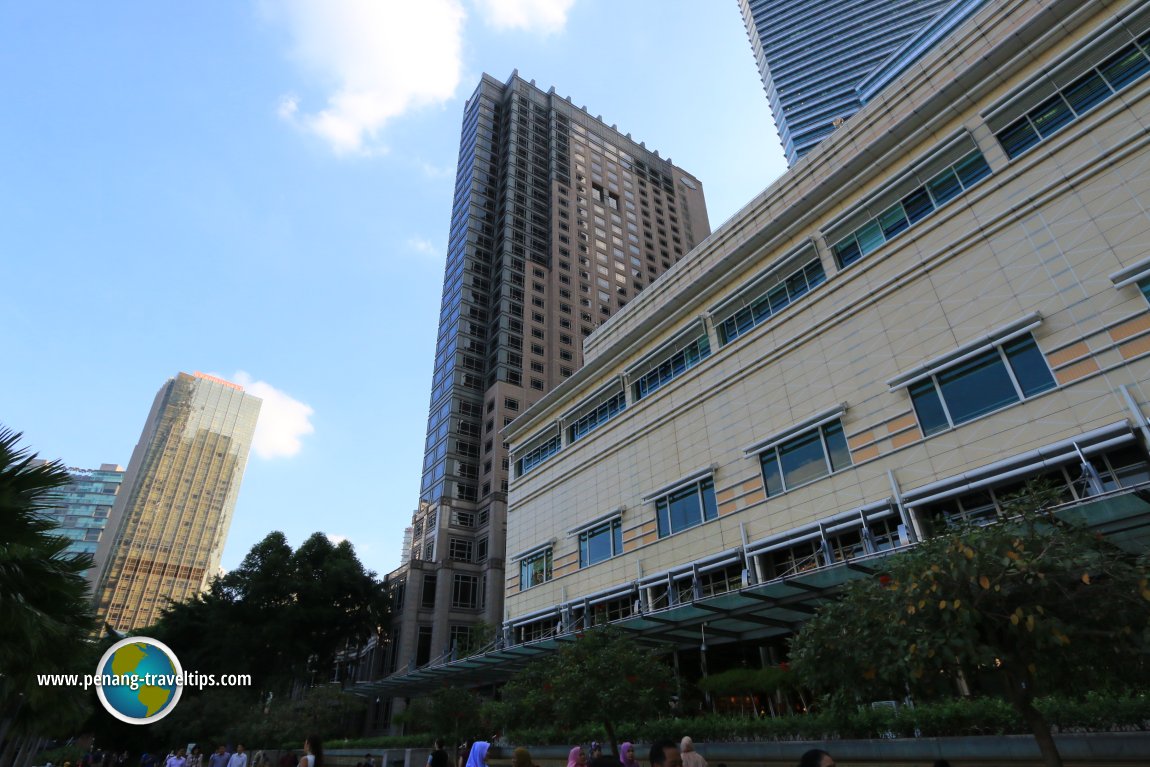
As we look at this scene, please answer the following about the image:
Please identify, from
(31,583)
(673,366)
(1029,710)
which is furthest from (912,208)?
(31,583)

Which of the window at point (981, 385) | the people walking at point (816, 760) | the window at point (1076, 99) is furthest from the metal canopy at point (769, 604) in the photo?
the window at point (1076, 99)

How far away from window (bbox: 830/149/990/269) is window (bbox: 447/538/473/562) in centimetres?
4700

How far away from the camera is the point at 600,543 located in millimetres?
33875

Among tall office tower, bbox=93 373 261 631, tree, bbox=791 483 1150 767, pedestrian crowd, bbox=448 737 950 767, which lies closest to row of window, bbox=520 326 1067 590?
tree, bbox=791 483 1150 767

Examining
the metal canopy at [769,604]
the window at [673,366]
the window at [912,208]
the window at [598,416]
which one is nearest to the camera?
the metal canopy at [769,604]

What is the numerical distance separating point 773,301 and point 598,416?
13588mm

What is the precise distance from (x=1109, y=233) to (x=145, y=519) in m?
147

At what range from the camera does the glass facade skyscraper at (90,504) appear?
117 m

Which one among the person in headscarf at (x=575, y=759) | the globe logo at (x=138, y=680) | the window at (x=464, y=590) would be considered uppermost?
the window at (x=464, y=590)

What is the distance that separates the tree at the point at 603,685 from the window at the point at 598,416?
17.5 meters

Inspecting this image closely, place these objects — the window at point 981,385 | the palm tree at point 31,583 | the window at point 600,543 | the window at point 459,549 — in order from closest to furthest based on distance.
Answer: the palm tree at point 31,583
the window at point 981,385
the window at point 600,543
the window at point 459,549

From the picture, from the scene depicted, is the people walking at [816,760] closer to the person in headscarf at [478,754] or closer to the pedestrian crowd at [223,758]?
the pedestrian crowd at [223,758]

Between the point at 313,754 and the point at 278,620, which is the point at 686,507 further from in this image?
the point at 278,620

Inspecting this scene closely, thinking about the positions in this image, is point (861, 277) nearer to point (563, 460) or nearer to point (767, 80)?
point (563, 460)
